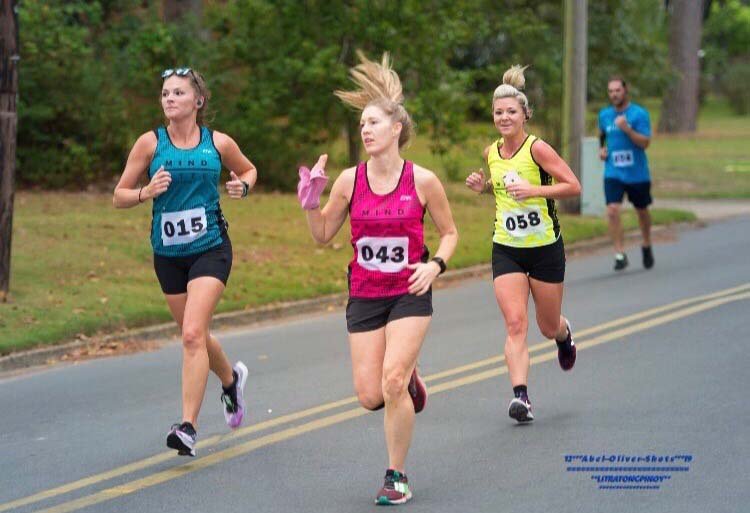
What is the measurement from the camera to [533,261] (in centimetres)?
927

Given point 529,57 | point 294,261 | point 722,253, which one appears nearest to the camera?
point 294,261

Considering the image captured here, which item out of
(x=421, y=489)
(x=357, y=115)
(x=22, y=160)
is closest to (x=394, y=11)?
(x=357, y=115)

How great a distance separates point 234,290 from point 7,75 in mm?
3251

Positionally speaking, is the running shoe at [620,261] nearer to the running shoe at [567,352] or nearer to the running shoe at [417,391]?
the running shoe at [567,352]

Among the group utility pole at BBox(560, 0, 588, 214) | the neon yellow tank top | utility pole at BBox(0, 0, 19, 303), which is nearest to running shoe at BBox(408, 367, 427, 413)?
the neon yellow tank top

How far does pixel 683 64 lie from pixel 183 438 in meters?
46.6

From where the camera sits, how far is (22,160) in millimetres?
Answer: 22938

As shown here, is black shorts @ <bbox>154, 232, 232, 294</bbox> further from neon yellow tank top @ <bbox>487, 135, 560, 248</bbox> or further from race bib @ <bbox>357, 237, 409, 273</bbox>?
neon yellow tank top @ <bbox>487, 135, 560, 248</bbox>

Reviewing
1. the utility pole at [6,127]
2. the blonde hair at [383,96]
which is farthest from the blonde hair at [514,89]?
the utility pole at [6,127]

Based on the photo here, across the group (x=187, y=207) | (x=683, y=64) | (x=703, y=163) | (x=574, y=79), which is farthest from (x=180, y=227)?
(x=683, y=64)

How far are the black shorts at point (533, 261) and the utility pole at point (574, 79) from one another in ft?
42.3

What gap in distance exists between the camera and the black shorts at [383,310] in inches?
286

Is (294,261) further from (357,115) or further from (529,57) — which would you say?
(529,57)

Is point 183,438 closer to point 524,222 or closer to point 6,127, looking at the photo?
point 524,222
